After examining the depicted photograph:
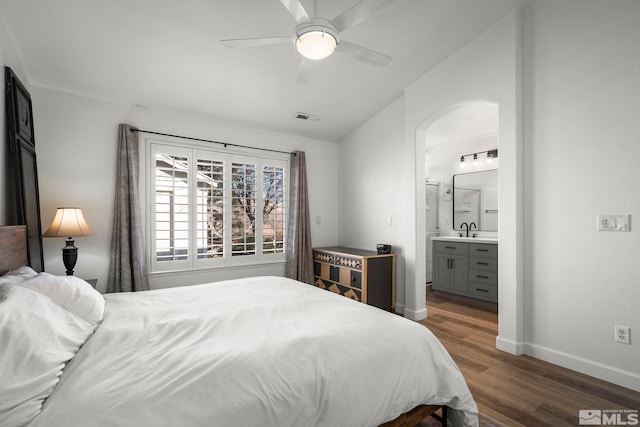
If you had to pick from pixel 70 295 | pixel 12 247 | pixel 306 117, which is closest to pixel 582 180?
pixel 306 117

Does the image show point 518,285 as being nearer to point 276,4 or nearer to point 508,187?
point 508,187

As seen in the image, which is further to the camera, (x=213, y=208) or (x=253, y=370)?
(x=213, y=208)

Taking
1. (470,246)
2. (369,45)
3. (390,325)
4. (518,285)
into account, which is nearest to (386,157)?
(369,45)

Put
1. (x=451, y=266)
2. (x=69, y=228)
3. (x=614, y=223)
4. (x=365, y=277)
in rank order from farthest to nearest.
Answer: (x=451, y=266) < (x=365, y=277) < (x=69, y=228) < (x=614, y=223)

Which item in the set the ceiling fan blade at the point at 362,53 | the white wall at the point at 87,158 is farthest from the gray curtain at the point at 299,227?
the ceiling fan blade at the point at 362,53

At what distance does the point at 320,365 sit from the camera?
1249 millimetres

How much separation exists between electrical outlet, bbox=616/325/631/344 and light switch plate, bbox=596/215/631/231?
73 centimetres

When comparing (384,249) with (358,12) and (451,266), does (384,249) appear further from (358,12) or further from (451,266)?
(358,12)

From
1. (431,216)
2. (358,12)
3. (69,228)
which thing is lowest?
(69,228)

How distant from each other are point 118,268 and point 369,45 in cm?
336

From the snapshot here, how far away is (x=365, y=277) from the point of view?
3.57 m

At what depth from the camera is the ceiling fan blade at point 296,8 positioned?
1.68 m

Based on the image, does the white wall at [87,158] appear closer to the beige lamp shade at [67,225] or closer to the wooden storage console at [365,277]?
the beige lamp shade at [67,225]

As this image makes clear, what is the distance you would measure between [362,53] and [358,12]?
40 cm
